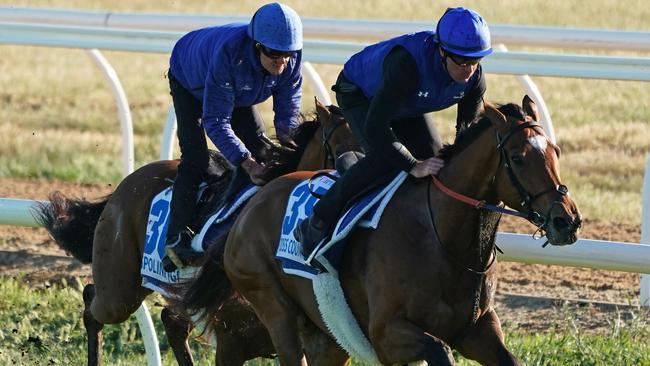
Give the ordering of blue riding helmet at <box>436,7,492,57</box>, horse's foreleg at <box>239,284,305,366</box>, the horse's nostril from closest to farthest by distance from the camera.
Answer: the horse's nostril
blue riding helmet at <box>436,7,492,57</box>
horse's foreleg at <box>239,284,305,366</box>

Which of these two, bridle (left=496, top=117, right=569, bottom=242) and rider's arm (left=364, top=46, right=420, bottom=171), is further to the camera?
rider's arm (left=364, top=46, right=420, bottom=171)

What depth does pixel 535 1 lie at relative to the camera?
76.3 ft

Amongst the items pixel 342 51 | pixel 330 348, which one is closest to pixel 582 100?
pixel 342 51

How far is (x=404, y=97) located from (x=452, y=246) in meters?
0.59

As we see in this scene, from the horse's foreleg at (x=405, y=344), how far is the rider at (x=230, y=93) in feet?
3.99

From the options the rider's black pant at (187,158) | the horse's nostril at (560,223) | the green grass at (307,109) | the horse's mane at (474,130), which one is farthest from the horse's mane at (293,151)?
the green grass at (307,109)

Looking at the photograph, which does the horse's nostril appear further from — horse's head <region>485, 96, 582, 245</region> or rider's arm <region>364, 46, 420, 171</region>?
rider's arm <region>364, 46, 420, 171</region>

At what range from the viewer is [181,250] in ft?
21.7

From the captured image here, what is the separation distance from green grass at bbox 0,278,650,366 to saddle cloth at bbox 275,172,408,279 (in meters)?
1.13

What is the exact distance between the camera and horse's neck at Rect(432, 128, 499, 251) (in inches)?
212

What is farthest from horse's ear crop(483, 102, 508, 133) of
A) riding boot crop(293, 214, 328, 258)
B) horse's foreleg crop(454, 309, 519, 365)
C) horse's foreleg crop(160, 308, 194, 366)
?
horse's foreleg crop(160, 308, 194, 366)

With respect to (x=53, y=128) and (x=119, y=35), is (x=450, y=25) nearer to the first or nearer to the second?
(x=119, y=35)

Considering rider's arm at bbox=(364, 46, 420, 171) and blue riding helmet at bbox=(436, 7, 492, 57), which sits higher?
blue riding helmet at bbox=(436, 7, 492, 57)

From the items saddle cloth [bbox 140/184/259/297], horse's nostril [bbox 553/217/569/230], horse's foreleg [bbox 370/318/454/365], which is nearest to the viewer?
horse's nostril [bbox 553/217/569/230]
